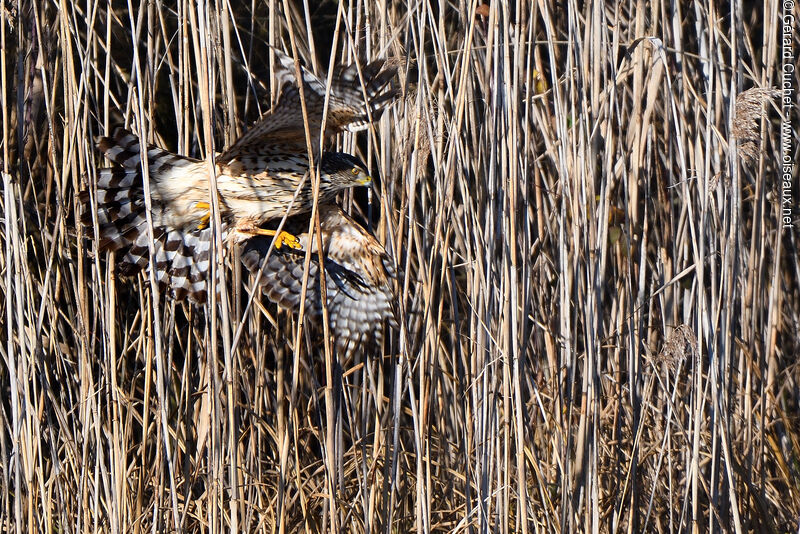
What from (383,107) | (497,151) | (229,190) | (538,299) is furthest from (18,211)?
(538,299)

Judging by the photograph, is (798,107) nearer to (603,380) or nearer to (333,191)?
(603,380)

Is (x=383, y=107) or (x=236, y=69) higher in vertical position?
(x=236, y=69)

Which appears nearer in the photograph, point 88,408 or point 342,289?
point 88,408

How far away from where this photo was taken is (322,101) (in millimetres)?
1702

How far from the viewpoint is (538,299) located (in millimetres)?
2129

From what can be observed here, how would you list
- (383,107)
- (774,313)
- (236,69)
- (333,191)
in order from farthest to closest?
1. (236,69)
2. (774,313)
3. (333,191)
4. (383,107)

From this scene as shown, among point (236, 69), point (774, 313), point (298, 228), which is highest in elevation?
point (236, 69)

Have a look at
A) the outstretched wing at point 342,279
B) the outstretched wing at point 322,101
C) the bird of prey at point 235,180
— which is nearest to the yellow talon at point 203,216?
the bird of prey at point 235,180

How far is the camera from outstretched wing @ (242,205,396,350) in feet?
6.75

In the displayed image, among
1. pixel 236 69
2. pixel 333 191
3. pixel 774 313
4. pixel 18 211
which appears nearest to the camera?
pixel 18 211

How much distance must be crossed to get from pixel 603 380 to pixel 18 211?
1577 mm

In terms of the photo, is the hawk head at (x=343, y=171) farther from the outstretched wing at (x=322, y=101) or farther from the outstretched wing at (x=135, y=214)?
the outstretched wing at (x=135, y=214)

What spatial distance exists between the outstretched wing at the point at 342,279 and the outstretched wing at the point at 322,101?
404mm

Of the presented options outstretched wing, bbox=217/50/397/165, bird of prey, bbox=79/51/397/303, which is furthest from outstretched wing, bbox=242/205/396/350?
outstretched wing, bbox=217/50/397/165
